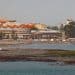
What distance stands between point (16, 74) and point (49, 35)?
77.7 metres

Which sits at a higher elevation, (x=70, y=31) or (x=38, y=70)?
(x=70, y=31)

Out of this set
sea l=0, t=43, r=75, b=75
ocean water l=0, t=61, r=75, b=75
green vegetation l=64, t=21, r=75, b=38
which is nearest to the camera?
ocean water l=0, t=61, r=75, b=75

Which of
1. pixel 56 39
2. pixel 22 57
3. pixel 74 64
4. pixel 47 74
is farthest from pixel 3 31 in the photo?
pixel 47 74

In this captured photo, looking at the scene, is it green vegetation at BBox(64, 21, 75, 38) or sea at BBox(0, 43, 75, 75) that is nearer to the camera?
sea at BBox(0, 43, 75, 75)

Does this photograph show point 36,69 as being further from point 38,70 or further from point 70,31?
point 70,31

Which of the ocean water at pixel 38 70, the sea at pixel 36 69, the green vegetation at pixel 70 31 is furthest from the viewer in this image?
the green vegetation at pixel 70 31

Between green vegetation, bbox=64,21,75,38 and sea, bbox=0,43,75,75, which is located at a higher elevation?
green vegetation, bbox=64,21,75,38

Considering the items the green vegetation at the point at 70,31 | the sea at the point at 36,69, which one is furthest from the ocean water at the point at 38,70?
the green vegetation at the point at 70,31

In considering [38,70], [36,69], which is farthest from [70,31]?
[38,70]

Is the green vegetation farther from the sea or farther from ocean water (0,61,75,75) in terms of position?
ocean water (0,61,75,75)

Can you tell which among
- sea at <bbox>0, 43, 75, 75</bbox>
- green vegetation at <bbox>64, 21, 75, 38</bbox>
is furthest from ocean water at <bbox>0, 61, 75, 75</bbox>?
green vegetation at <bbox>64, 21, 75, 38</bbox>

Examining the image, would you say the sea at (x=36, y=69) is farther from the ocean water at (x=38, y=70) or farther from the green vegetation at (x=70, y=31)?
the green vegetation at (x=70, y=31)

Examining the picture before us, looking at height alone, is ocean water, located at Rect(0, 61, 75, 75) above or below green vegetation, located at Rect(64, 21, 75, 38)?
below

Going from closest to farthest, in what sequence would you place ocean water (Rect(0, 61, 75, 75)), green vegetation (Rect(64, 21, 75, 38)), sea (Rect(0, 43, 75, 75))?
ocean water (Rect(0, 61, 75, 75)), sea (Rect(0, 43, 75, 75)), green vegetation (Rect(64, 21, 75, 38))
